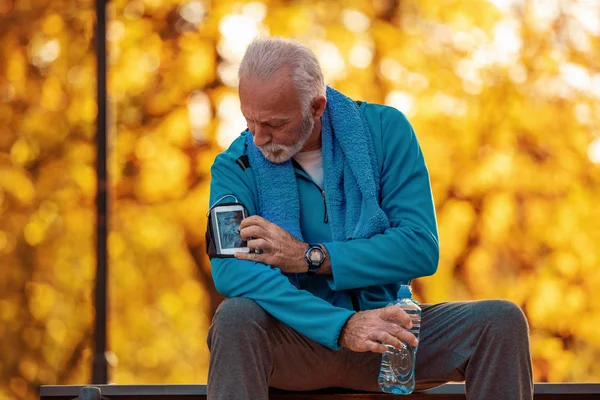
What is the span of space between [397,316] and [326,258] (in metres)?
0.30

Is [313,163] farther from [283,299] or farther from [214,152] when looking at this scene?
[214,152]

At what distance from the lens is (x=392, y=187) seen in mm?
3018

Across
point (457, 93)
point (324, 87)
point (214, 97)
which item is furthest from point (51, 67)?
point (324, 87)

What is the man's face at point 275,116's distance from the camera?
115 inches

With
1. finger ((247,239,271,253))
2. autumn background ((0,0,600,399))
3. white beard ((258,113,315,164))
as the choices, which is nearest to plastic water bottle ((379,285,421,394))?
finger ((247,239,271,253))

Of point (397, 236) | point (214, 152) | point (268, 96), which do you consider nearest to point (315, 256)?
point (397, 236)

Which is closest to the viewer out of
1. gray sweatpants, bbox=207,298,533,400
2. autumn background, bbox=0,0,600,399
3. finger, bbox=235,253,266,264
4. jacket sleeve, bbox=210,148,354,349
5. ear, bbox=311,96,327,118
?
gray sweatpants, bbox=207,298,533,400

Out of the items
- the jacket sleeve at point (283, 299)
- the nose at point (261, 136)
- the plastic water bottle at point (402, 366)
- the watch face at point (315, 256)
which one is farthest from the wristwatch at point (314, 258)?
the nose at point (261, 136)

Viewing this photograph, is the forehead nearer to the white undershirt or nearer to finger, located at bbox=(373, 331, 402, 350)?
the white undershirt

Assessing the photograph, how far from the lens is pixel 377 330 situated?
2627 millimetres

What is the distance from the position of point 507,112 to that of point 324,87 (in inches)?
185

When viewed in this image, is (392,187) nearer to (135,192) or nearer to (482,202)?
(482,202)

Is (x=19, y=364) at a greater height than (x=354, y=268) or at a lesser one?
lesser

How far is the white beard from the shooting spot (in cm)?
298
